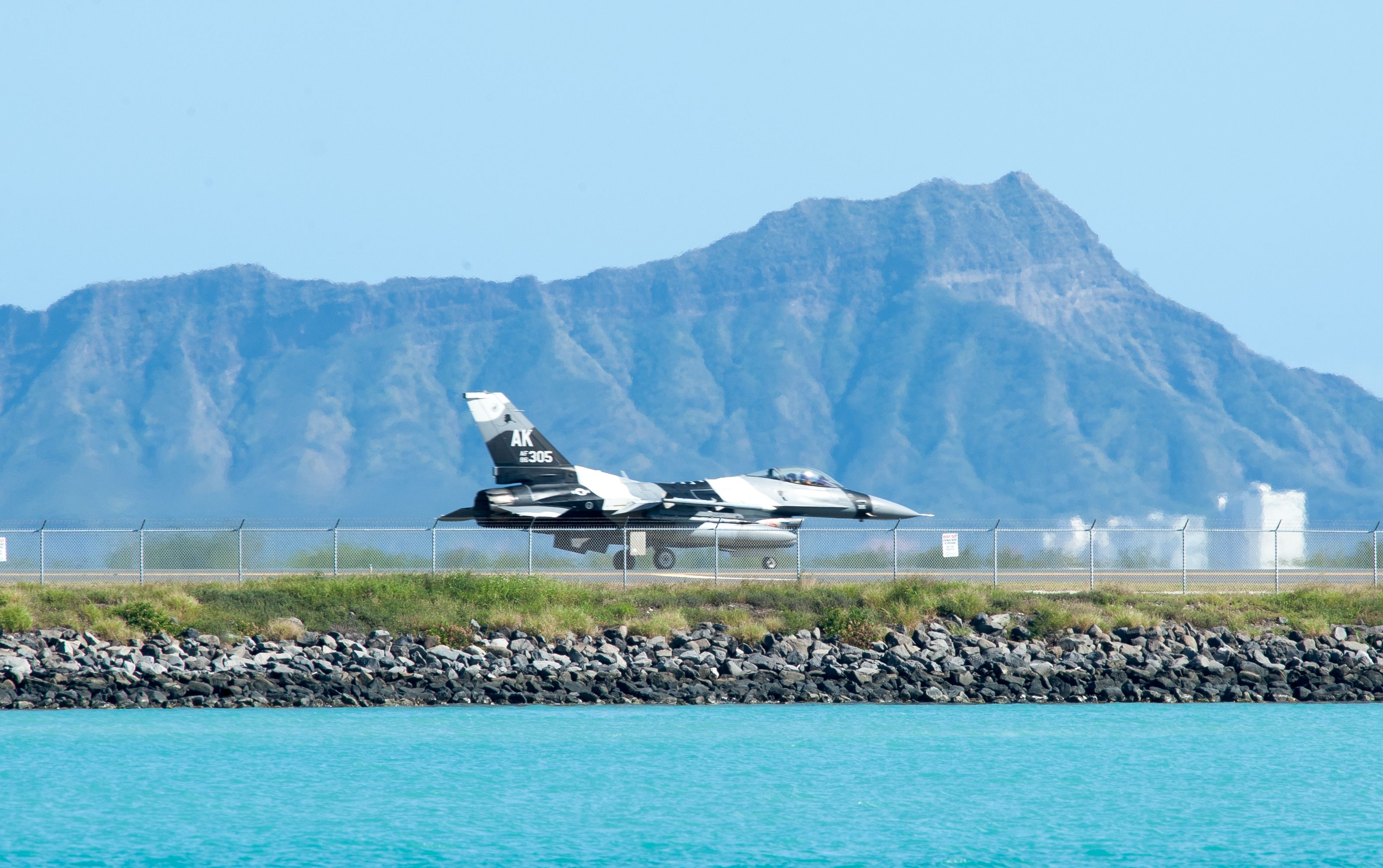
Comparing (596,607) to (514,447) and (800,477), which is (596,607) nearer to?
(514,447)

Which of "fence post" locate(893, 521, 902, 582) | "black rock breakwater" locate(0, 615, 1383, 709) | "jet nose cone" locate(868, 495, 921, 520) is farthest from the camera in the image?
"jet nose cone" locate(868, 495, 921, 520)

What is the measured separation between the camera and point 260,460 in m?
197

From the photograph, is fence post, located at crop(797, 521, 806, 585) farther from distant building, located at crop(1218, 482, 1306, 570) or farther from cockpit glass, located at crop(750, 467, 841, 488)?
distant building, located at crop(1218, 482, 1306, 570)

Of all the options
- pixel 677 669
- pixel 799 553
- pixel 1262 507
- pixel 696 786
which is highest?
pixel 799 553

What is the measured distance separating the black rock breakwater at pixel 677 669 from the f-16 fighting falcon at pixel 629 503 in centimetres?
1383

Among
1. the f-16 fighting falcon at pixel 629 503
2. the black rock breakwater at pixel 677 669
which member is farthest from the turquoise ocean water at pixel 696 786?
the f-16 fighting falcon at pixel 629 503

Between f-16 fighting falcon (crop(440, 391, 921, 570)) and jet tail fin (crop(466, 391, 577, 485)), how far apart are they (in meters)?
0.03

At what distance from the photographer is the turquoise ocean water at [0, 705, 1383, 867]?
19.2 metres

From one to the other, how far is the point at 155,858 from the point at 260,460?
184 meters

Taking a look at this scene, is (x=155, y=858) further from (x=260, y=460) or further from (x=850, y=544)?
(x=260, y=460)

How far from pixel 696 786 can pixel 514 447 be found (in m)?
27.5

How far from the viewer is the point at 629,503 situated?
4800 centimetres

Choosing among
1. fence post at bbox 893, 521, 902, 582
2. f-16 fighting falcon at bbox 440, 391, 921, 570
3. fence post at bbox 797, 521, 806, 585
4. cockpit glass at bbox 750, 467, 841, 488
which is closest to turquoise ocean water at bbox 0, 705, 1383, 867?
fence post at bbox 797, 521, 806, 585

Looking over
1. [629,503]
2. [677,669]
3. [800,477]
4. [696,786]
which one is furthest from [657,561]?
[696,786]
